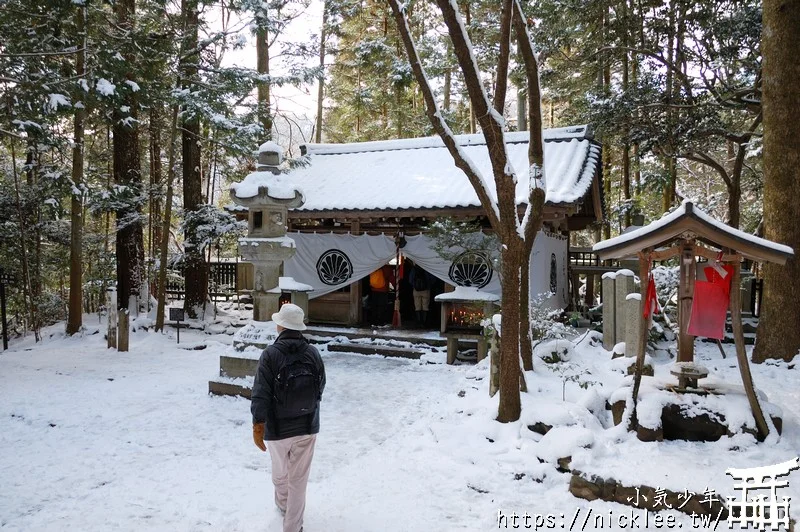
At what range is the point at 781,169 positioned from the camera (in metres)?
7.93

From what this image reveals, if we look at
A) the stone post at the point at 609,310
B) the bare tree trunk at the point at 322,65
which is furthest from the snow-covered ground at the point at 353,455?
the bare tree trunk at the point at 322,65

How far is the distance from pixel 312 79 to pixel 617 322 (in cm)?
968

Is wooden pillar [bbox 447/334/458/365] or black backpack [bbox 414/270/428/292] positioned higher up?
black backpack [bbox 414/270/428/292]

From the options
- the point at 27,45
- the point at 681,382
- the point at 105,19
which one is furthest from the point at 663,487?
the point at 105,19

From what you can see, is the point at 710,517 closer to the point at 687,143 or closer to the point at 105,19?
the point at 687,143

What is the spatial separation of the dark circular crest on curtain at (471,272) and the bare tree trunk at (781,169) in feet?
15.7

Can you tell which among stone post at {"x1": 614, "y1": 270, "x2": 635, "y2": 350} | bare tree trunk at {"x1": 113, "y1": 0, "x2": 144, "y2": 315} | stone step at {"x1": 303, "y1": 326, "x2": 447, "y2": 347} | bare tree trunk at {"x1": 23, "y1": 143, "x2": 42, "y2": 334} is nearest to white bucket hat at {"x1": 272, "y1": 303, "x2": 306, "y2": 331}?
stone post at {"x1": 614, "y1": 270, "x2": 635, "y2": 350}

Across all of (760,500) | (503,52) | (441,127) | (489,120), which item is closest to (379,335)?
(441,127)

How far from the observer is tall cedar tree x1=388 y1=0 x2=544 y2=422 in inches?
206

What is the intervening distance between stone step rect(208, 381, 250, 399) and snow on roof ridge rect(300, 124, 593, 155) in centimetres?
829

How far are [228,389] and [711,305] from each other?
6.45m

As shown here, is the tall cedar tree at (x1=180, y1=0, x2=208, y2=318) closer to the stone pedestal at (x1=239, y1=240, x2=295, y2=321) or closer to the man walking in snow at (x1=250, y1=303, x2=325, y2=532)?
the stone pedestal at (x1=239, y1=240, x2=295, y2=321)

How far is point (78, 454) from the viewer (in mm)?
5383

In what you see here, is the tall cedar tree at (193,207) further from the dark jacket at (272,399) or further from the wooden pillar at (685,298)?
the wooden pillar at (685,298)
